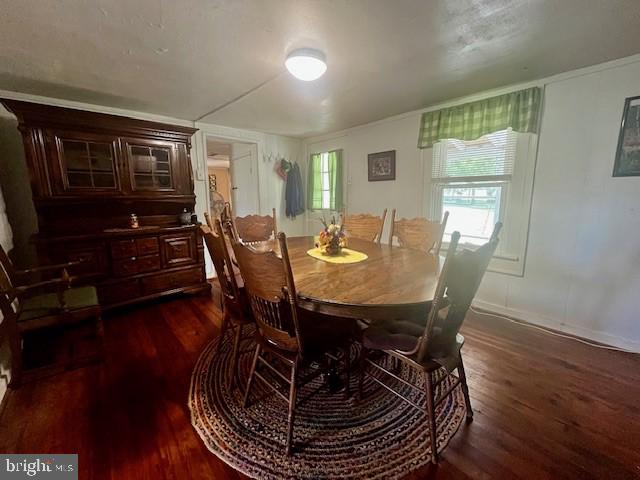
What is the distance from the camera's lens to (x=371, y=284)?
4.42 ft

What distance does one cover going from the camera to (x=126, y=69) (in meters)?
2.00

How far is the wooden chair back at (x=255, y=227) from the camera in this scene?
277 centimetres

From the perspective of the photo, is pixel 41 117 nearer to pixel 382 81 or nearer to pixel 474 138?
pixel 382 81

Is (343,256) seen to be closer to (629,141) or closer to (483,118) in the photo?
(483,118)

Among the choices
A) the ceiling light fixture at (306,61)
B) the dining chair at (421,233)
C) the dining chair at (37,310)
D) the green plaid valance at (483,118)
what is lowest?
the dining chair at (37,310)

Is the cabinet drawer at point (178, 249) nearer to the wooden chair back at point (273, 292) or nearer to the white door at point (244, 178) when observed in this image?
the white door at point (244, 178)

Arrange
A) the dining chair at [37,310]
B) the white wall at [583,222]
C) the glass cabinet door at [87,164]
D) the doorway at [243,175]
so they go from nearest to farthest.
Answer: the dining chair at [37,310] < the white wall at [583,222] < the glass cabinet door at [87,164] < the doorway at [243,175]

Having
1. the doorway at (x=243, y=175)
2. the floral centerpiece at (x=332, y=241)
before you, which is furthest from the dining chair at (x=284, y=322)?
the doorway at (x=243, y=175)

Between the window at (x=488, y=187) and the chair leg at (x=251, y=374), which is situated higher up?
the window at (x=488, y=187)

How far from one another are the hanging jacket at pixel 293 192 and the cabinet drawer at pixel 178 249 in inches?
71.0

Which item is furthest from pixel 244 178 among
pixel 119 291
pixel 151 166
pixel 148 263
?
pixel 119 291

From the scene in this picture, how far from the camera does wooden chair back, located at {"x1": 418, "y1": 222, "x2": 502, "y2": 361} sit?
3.47 ft

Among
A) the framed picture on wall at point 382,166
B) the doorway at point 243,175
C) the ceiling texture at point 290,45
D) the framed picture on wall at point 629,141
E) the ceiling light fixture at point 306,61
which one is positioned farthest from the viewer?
the doorway at point 243,175

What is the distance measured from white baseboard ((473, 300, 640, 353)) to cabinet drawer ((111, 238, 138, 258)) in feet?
11.5
